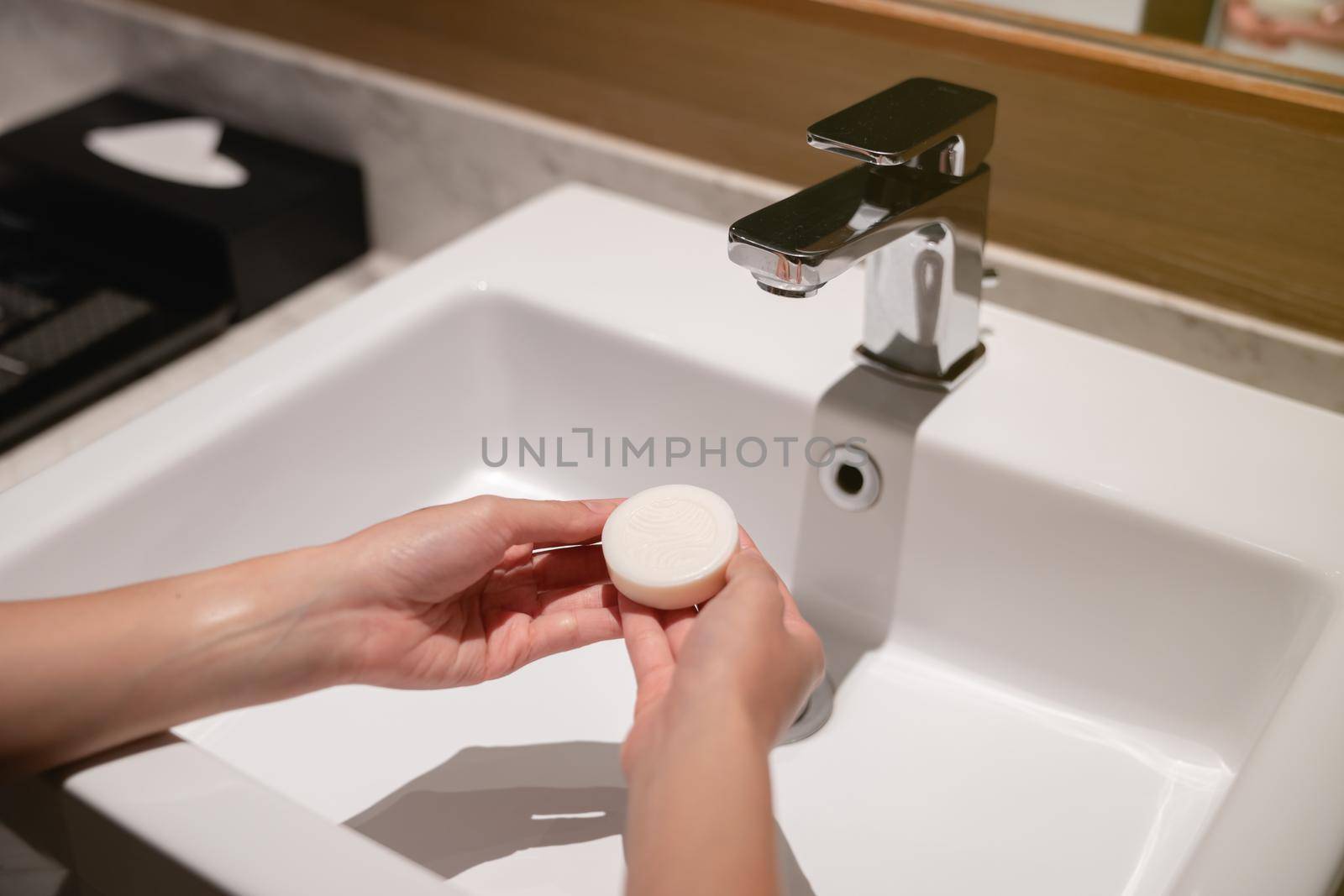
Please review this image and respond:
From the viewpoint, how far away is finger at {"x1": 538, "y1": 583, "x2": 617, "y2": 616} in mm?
601

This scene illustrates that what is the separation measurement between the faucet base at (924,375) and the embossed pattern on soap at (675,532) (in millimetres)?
179

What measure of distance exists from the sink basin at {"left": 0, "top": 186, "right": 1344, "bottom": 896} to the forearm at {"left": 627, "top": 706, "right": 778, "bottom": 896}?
0.14 meters

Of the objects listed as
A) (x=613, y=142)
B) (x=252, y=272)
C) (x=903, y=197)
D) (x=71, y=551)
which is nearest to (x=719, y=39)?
(x=613, y=142)

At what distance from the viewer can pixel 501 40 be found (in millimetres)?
906

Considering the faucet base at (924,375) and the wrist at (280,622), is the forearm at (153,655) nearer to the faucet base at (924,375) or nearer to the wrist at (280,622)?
the wrist at (280,622)

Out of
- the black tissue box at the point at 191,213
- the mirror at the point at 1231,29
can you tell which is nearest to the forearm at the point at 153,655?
the black tissue box at the point at 191,213

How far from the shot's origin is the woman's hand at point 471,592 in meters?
0.53

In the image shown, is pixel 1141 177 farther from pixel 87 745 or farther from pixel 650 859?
pixel 87 745

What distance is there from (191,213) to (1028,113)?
2.05 feet

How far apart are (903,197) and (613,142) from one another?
366 millimetres

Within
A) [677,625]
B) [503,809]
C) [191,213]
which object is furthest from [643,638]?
[191,213]

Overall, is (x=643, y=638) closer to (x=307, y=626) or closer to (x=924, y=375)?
(x=307, y=626)

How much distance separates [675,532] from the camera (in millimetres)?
563

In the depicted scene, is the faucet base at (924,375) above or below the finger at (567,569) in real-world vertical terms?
above
